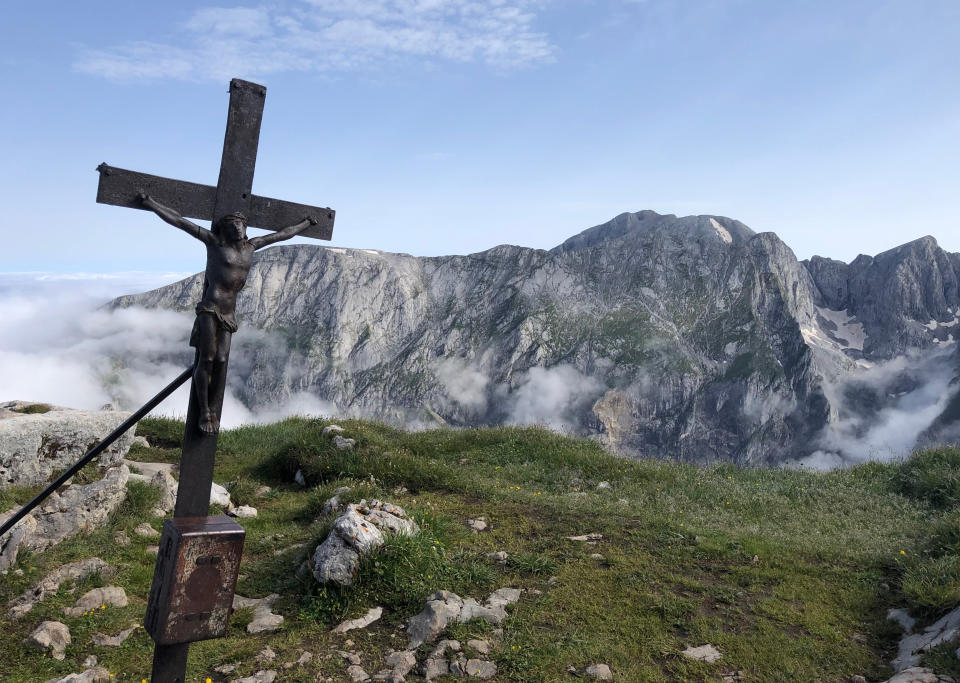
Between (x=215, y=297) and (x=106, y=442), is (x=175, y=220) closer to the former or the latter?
(x=215, y=297)

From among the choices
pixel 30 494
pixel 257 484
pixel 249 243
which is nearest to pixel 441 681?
pixel 249 243

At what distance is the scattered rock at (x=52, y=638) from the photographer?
260 inches

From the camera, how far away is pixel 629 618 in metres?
7.36

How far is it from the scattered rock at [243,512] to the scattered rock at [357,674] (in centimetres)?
597

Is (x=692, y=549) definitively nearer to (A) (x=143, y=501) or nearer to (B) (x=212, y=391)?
(B) (x=212, y=391)

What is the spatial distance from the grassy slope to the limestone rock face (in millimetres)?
866

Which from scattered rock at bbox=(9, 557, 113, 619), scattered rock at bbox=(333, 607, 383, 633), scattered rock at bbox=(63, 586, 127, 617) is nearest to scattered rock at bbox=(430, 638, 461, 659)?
scattered rock at bbox=(333, 607, 383, 633)

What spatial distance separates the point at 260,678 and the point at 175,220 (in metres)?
4.72

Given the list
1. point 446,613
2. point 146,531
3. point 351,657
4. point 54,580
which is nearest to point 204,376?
point 351,657

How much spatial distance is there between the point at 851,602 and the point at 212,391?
8642 mm

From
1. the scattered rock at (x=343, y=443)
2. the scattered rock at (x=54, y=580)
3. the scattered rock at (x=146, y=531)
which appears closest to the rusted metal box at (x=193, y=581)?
the scattered rock at (x=54, y=580)

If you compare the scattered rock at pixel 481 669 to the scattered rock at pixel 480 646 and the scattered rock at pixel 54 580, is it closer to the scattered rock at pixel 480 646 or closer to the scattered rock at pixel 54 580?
the scattered rock at pixel 480 646

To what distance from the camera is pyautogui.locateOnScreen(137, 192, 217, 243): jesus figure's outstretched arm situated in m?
5.10

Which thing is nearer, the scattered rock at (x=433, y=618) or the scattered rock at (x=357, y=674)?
the scattered rock at (x=357, y=674)
